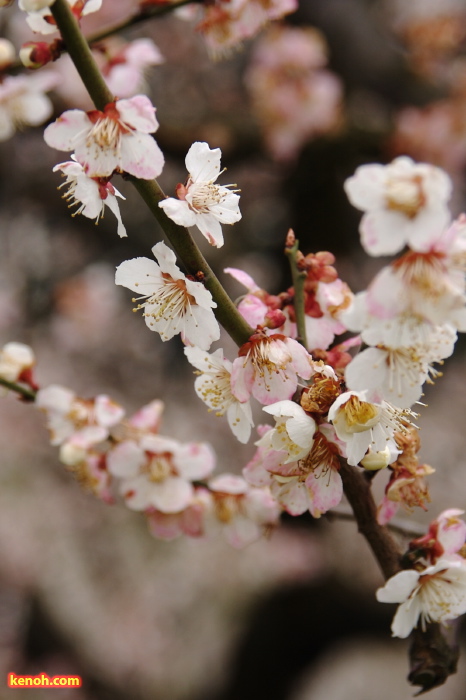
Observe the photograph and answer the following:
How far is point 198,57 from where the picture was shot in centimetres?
423

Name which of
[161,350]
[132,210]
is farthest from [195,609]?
[132,210]

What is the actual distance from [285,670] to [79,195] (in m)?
2.91

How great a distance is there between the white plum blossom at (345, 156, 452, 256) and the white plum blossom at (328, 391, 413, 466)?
184 mm

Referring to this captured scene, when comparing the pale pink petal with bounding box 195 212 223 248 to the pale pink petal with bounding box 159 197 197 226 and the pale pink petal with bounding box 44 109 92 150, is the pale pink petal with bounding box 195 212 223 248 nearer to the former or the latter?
the pale pink petal with bounding box 159 197 197 226

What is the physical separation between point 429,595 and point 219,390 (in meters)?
0.40

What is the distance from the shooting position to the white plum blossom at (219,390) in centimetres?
79

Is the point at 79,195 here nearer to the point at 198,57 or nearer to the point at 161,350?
the point at 161,350

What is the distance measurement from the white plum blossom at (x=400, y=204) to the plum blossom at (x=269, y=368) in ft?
0.61

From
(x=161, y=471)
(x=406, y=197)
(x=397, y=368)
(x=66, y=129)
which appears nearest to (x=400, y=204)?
(x=406, y=197)

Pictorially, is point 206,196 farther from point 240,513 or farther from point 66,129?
point 240,513

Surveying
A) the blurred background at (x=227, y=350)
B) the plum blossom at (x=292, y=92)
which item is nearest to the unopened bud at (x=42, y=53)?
the blurred background at (x=227, y=350)

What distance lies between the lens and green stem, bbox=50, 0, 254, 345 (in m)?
0.70

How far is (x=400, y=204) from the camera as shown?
1.81 feet

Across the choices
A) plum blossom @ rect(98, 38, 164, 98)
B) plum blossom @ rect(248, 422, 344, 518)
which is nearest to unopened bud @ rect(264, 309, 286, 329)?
plum blossom @ rect(248, 422, 344, 518)
